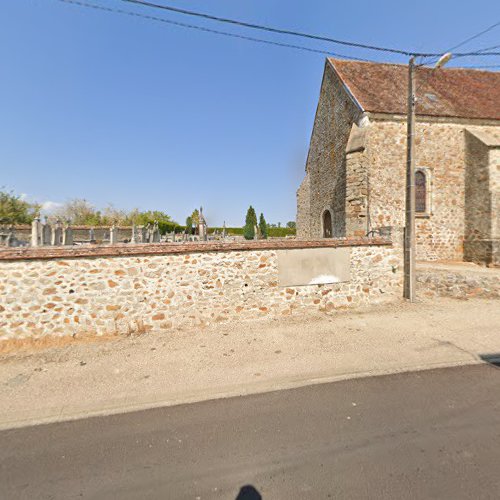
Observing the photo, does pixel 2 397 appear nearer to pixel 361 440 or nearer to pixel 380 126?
pixel 361 440

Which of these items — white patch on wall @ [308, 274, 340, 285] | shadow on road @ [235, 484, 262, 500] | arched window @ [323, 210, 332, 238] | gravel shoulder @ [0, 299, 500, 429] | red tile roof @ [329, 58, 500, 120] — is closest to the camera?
shadow on road @ [235, 484, 262, 500]

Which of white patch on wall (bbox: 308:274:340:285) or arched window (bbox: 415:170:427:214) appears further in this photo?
arched window (bbox: 415:170:427:214)

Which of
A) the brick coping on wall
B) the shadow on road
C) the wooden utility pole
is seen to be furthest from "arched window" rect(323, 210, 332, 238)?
the shadow on road

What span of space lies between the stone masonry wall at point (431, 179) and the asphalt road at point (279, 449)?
986 centimetres

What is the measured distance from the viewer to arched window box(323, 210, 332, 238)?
14523 millimetres

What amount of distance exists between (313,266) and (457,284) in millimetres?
4948

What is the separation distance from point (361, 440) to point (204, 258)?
14.4ft

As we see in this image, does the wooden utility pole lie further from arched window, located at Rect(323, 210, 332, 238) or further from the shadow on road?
the shadow on road

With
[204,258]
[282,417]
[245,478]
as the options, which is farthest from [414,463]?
[204,258]

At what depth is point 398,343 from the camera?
487 centimetres

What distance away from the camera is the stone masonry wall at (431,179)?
455 inches

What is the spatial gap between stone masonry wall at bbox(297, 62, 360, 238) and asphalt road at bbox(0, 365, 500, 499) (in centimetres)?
1018

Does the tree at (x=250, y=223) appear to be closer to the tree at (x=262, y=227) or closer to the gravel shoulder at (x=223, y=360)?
the tree at (x=262, y=227)

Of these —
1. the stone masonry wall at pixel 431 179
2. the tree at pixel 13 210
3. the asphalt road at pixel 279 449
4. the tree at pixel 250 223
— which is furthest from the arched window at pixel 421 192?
the tree at pixel 13 210
